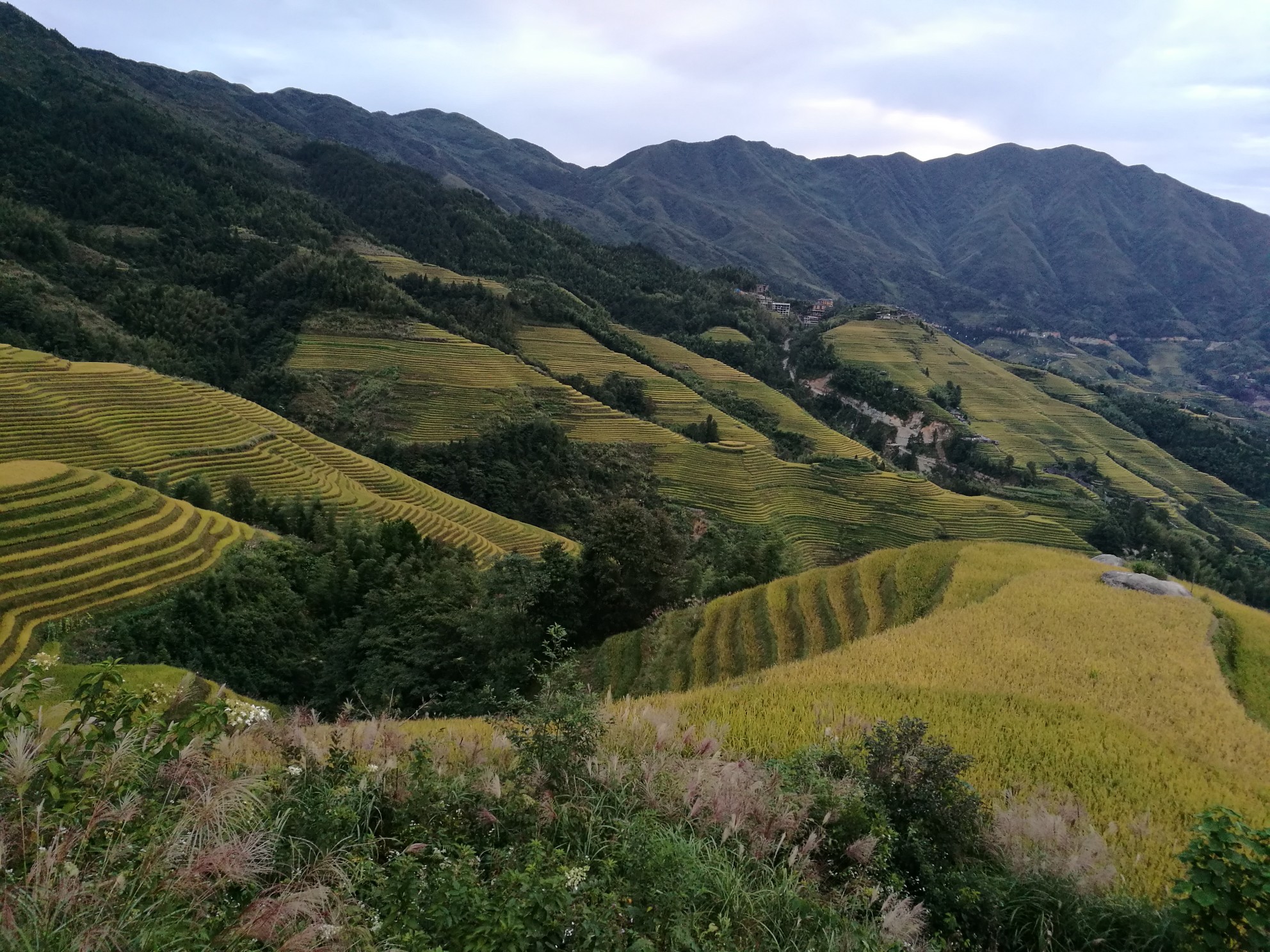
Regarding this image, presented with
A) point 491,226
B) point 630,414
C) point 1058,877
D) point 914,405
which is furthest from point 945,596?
point 491,226

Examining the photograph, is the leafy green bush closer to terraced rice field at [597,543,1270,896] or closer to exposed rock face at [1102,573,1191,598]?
terraced rice field at [597,543,1270,896]

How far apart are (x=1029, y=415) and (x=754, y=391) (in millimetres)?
37945

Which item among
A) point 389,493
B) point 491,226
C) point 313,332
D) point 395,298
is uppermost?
point 491,226

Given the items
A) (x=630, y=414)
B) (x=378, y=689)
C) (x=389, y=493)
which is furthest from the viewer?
(x=630, y=414)

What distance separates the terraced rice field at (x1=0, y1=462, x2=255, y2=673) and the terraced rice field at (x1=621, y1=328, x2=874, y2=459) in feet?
155

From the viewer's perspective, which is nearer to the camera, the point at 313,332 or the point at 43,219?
the point at 313,332

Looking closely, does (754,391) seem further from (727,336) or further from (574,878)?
(574,878)

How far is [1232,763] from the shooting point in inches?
256

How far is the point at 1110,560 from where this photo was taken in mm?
15297

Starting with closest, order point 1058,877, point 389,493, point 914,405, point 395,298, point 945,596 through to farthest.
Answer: point 1058,877
point 945,596
point 389,493
point 395,298
point 914,405

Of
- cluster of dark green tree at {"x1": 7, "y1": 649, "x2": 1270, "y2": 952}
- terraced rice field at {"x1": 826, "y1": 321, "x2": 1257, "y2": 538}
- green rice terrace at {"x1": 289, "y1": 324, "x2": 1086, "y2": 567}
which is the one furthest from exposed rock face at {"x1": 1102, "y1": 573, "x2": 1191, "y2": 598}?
terraced rice field at {"x1": 826, "y1": 321, "x2": 1257, "y2": 538}

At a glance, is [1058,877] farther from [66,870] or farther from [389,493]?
[389,493]

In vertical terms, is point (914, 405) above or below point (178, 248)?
below

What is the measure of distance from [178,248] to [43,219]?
40.1ft
